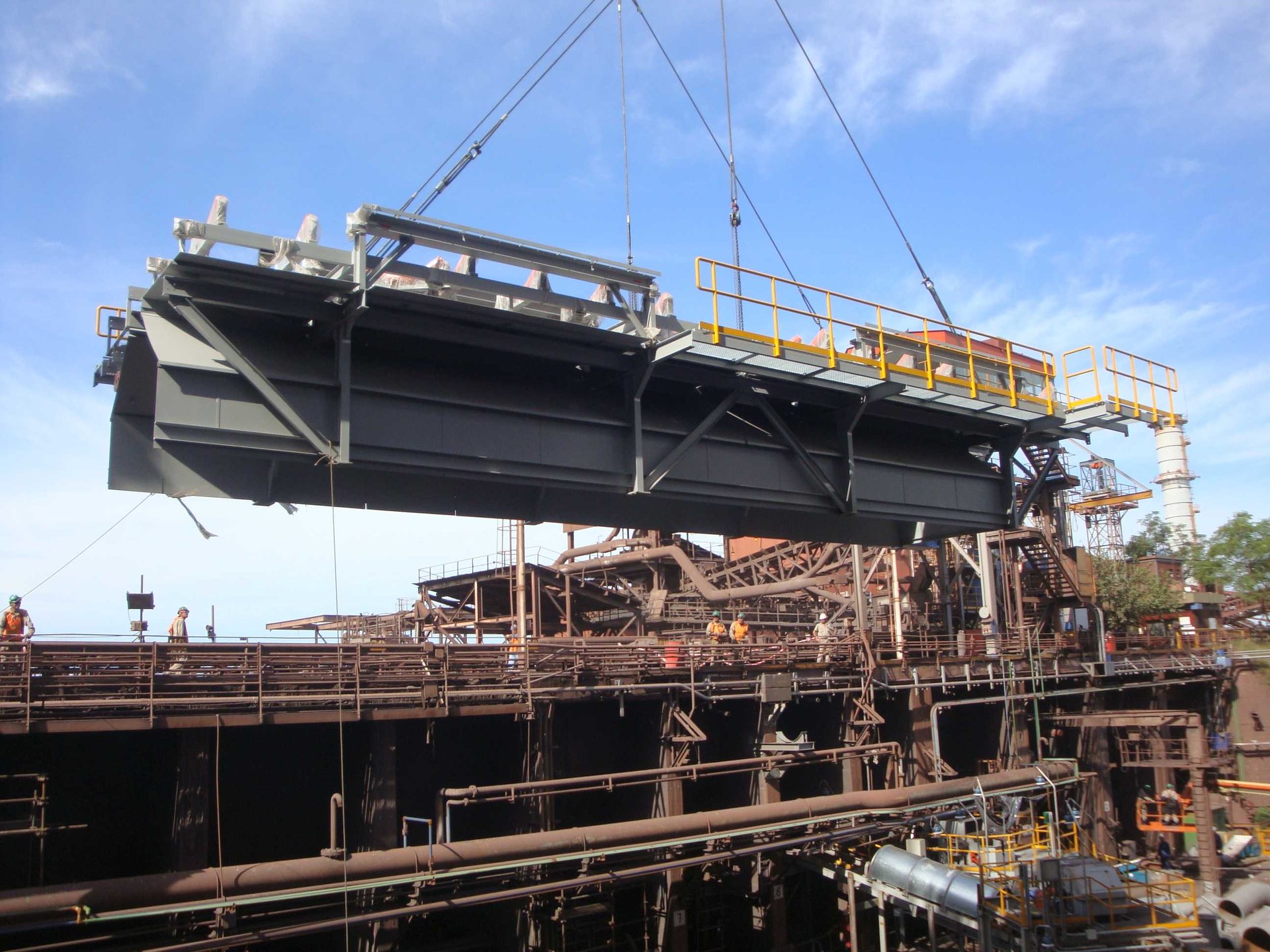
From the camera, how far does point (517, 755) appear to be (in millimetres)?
17719

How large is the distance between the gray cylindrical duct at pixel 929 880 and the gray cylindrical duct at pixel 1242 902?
21.9 feet

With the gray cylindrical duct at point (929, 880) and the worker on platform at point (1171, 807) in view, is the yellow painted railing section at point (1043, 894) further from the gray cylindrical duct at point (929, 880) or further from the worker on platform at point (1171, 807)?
the worker on platform at point (1171, 807)

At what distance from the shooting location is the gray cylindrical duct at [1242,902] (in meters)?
19.7

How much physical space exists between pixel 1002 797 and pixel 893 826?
492 cm

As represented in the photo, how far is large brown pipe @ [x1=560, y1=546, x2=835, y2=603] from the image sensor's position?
34156 millimetres

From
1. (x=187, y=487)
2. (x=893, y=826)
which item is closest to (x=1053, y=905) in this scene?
(x=893, y=826)

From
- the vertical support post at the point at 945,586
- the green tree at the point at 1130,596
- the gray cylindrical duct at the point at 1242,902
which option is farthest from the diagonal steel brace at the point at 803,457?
the green tree at the point at 1130,596

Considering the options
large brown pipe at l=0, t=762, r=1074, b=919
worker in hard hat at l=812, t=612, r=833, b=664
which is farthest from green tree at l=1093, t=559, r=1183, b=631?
large brown pipe at l=0, t=762, r=1074, b=919

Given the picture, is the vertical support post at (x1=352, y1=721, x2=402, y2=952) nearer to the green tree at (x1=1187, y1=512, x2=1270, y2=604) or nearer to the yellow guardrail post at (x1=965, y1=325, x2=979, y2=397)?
the yellow guardrail post at (x1=965, y1=325, x2=979, y2=397)

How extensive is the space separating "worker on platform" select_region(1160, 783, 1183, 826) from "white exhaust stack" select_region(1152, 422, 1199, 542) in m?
32.0

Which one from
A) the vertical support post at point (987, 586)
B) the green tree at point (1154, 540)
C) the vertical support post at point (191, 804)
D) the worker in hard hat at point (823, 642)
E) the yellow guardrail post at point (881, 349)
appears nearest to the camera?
the vertical support post at point (191, 804)

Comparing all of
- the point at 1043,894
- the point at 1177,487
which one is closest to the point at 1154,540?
the point at 1177,487

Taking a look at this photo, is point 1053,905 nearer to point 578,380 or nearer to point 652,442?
point 652,442

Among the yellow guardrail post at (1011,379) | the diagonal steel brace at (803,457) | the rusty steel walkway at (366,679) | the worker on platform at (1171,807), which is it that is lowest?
the worker on platform at (1171,807)
